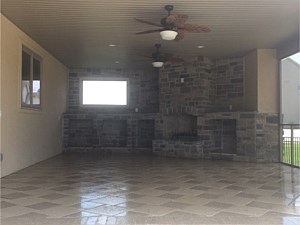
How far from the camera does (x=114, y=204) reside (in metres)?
3.84

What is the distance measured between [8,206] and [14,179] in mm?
1848

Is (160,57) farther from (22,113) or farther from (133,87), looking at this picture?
(133,87)

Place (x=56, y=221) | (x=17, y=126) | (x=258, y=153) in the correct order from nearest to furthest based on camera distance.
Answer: (x=56, y=221) → (x=17, y=126) → (x=258, y=153)

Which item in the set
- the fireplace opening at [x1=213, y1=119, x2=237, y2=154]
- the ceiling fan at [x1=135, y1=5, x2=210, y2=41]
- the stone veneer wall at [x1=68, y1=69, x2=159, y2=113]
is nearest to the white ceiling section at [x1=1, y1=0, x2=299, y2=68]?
the ceiling fan at [x1=135, y1=5, x2=210, y2=41]

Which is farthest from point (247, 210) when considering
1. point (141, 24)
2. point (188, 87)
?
point (188, 87)

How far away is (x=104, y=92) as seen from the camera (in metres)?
11.1

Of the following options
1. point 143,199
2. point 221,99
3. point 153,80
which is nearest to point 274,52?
point 221,99

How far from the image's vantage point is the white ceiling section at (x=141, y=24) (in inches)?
199

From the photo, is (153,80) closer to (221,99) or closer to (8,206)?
(221,99)

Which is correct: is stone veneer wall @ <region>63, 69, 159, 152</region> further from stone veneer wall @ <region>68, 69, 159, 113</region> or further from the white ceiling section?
the white ceiling section

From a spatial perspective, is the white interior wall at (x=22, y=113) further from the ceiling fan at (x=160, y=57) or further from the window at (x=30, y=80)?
the ceiling fan at (x=160, y=57)

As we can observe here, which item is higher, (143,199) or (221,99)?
(221,99)

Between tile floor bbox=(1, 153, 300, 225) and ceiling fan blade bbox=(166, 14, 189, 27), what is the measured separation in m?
2.45

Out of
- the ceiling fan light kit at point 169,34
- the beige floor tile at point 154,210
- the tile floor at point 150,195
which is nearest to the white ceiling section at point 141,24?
the ceiling fan light kit at point 169,34
